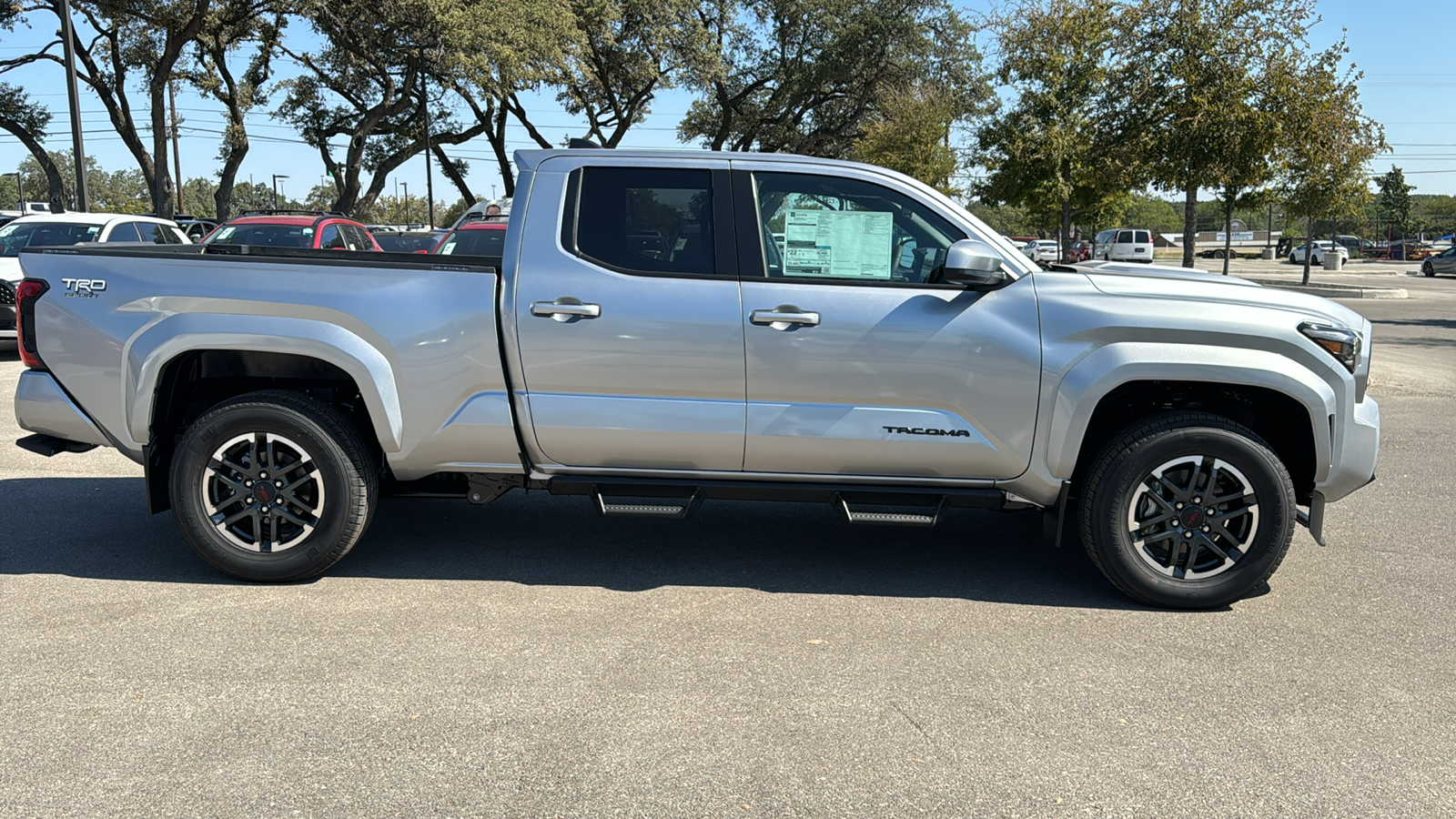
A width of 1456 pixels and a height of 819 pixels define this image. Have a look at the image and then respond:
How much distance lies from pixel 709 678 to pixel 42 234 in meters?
14.1

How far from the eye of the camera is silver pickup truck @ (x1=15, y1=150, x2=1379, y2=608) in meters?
4.66

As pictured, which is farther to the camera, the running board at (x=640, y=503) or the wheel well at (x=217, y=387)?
the wheel well at (x=217, y=387)

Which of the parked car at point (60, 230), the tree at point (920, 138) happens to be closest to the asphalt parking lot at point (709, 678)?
the parked car at point (60, 230)

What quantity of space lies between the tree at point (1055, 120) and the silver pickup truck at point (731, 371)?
16.5m

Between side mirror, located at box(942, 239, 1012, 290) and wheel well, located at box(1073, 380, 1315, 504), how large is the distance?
0.82m

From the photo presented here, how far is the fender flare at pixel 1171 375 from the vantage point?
15.1 ft

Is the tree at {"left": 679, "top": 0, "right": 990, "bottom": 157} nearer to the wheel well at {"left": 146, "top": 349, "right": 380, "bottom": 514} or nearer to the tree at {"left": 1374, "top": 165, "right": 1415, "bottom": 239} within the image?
the wheel well at {"left": 146, "top": 349, "right": 380, "bottom": 514}

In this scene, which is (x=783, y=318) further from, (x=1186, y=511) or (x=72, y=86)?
(x=72, y=86)

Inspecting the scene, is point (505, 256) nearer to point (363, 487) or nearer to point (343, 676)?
point (363, 487)

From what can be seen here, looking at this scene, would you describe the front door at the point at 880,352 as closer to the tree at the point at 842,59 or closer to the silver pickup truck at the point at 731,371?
the silver pickup truck at the point at 731,371

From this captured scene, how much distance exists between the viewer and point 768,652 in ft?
13.9

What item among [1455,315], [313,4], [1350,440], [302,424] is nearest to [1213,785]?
[1350,440]

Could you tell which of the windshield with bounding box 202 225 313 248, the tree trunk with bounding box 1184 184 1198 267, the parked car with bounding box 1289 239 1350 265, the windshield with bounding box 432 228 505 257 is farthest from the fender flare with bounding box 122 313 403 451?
the parked car with bounding box 1289 239 1350 265

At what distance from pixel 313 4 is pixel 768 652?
31.6 metres
